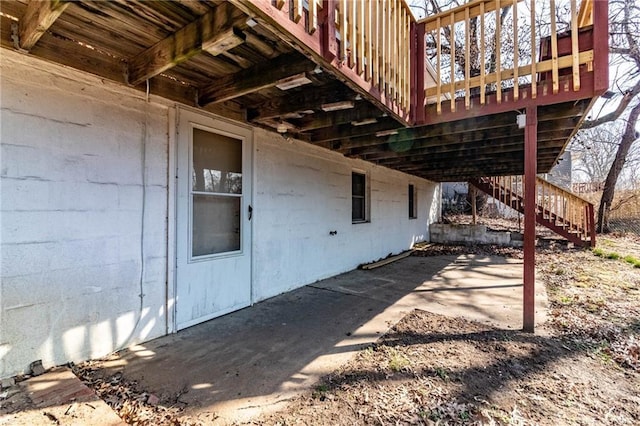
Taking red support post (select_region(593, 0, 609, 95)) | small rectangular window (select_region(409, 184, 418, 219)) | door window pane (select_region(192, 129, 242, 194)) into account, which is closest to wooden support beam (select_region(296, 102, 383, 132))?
door window pane (select_region(192, 129, 242, 194))

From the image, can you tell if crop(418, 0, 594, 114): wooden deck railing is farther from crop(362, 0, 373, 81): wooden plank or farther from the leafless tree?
the leafless tree

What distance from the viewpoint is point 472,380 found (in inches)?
82.4

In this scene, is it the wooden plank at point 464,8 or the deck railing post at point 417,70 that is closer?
the wooden plank at point 464,8

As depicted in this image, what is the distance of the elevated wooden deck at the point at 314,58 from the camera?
1.75 m

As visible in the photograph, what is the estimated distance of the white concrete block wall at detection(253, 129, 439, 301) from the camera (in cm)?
383

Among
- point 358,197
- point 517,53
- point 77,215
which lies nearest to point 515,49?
point 517,53

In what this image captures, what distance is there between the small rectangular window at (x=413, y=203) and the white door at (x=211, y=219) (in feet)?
21.3

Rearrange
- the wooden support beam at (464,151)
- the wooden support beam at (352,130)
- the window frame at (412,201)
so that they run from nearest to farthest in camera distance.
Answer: the wooden support beam at (352,130) → the wooden support beam at (464,151) → the window frame at (412,201)

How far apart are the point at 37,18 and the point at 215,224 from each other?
2.08m

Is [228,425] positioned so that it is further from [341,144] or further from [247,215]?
[341,144]

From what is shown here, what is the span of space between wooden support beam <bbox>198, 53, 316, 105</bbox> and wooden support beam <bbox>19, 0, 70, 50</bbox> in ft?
3.95

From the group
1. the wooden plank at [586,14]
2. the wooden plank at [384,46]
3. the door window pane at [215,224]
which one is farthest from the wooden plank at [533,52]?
the door window pane at [215,224]

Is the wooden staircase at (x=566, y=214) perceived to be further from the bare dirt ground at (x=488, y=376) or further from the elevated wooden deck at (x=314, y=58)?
the bare dirt ground at (x=488, y=376)

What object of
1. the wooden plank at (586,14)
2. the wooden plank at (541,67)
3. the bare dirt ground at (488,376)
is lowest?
the bare dirt ground at (488,376)
